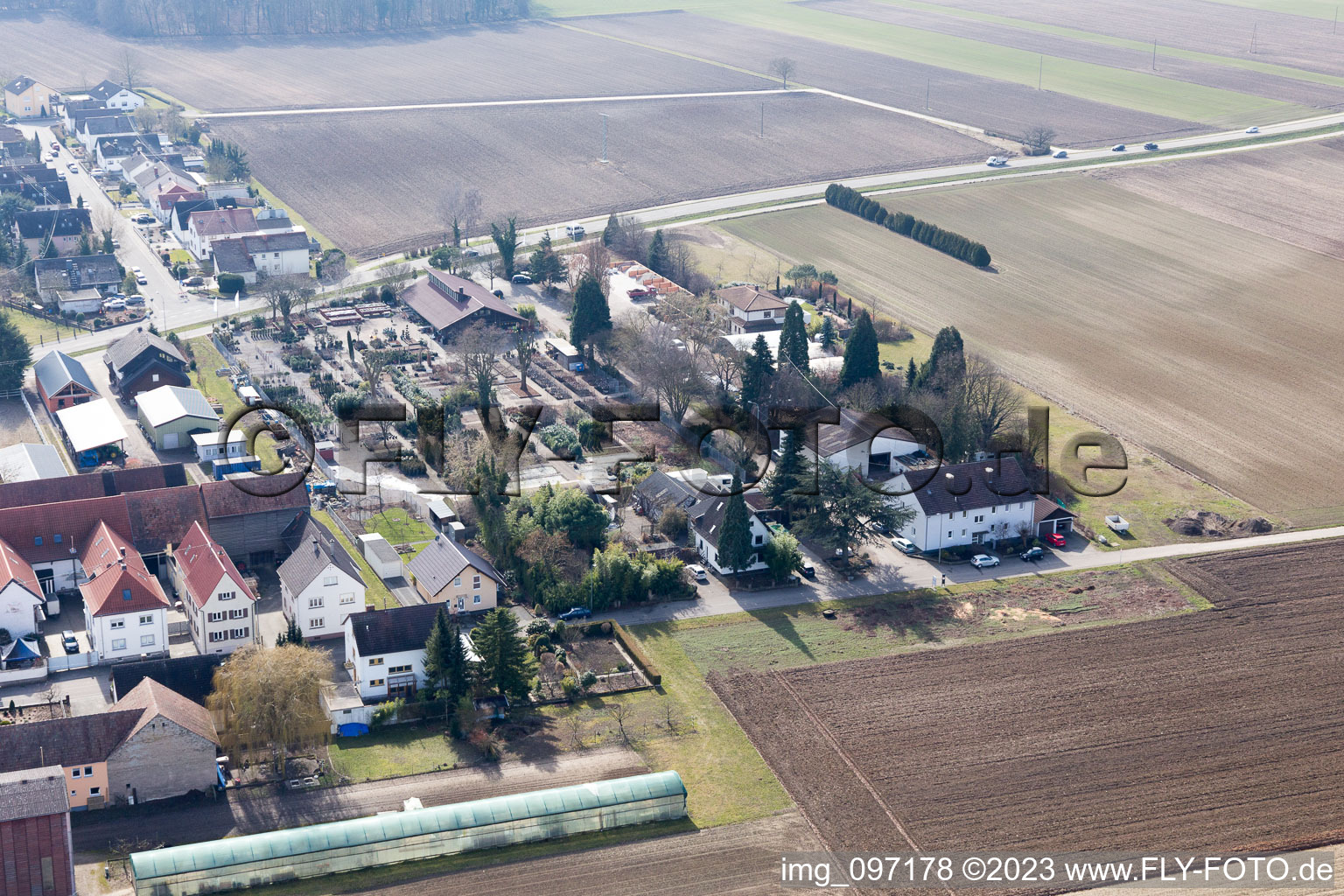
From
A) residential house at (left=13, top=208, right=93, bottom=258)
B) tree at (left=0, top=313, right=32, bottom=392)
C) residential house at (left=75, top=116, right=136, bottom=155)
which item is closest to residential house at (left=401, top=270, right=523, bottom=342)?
tree at (left=0, top=313, right=32, bottom=392)

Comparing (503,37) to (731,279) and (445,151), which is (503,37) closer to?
(445,151)

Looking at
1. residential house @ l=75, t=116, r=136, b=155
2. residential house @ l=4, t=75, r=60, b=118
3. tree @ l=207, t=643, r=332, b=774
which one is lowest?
tree @ l=207, t=643, r=332, b=774

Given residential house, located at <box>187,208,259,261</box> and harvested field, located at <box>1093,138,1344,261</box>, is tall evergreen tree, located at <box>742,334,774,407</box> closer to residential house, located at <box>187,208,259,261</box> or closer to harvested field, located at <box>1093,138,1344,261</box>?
residential house, located at <box>187,208,259,261</box>

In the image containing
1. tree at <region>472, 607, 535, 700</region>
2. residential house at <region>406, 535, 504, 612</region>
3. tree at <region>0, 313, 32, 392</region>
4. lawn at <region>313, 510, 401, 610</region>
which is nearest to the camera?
tree at <region>472, 607, 535, 700</region>

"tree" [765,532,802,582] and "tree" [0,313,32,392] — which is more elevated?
"tree" [0,313,32,392]

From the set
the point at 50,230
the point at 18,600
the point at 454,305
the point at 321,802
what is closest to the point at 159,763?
the point at 321,802

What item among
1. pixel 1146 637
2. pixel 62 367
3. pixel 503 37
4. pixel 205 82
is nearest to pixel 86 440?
pixel 62 367
